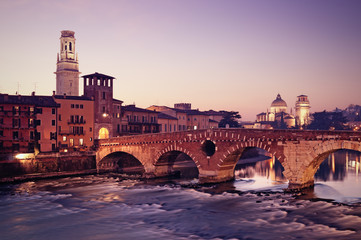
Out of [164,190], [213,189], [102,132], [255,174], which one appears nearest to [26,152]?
[102,132]

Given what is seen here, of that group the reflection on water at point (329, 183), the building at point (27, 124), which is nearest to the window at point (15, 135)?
the building at point (27, 124)

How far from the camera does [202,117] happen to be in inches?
3883

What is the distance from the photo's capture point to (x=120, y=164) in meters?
65.2

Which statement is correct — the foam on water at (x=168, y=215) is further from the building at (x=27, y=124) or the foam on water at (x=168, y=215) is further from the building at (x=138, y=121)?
the building at (x=138, y=121)

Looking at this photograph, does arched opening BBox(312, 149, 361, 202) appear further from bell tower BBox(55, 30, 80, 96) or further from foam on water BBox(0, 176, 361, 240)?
bell tower BBox(55, 30, 80, 96)

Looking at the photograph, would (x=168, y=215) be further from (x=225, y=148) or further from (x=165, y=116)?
(x=165, y=116)

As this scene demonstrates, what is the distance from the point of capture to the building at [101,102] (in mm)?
66250

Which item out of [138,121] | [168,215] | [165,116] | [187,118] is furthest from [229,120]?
[168,215]

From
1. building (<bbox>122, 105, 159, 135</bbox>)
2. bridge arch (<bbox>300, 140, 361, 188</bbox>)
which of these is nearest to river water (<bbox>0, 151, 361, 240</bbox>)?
bridge arch (<bbox>300, 140, 361, 188</bbox>)

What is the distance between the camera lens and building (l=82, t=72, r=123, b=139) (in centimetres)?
6625

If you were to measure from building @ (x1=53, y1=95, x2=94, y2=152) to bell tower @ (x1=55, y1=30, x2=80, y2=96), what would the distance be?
40280mm

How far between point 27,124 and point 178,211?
3551cm

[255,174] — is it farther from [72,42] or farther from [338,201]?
[72,42]

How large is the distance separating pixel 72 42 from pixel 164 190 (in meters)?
77.6
